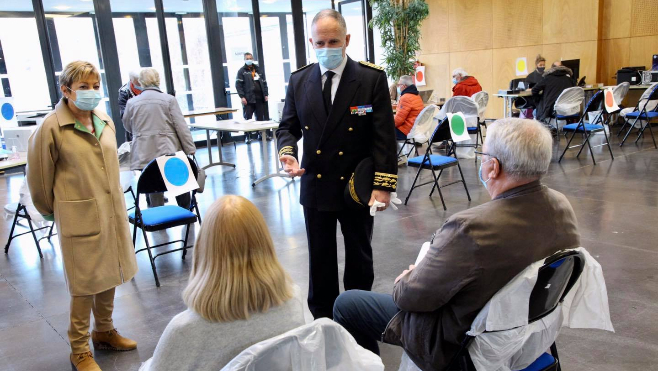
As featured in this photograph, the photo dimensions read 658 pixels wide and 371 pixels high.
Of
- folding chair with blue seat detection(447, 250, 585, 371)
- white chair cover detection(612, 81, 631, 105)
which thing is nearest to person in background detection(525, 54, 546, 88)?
white chair cover detection(612, 81, 631, 105)

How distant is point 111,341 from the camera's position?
2.93 metres

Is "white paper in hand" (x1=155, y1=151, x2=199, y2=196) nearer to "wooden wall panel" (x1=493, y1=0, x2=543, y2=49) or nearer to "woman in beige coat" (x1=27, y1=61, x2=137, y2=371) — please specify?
"woman in beige coat" (x1=27, y1=61, x2=137, y2=371)

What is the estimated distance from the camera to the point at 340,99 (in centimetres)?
251

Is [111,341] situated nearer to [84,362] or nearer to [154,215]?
[84,362]

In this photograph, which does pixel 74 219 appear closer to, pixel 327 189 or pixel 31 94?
pixel 327 189

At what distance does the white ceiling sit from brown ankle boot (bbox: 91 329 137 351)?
851 cm

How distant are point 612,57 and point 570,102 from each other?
10.8 ft

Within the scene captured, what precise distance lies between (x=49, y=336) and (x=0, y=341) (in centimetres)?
27

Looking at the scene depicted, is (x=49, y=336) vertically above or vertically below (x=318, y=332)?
below

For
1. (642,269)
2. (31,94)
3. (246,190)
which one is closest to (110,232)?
(642,269)

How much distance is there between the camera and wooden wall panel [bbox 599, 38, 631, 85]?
1102cm

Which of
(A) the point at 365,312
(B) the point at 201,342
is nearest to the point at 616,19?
(A) the point at 365,312

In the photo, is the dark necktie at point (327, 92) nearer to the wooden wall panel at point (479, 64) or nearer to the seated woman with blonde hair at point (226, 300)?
the seated woman with blonde hair at point (226, 300)

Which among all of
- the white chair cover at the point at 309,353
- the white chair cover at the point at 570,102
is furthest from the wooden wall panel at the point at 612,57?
the white chair cover at the point at 309,353
